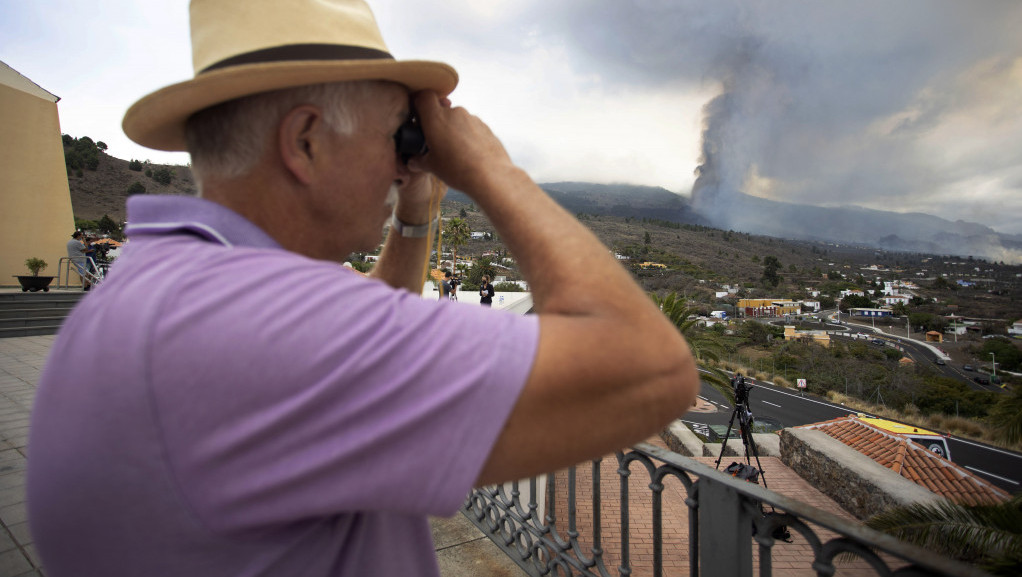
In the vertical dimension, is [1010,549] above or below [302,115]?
below

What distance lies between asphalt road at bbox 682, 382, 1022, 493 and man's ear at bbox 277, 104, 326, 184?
36.5 metres

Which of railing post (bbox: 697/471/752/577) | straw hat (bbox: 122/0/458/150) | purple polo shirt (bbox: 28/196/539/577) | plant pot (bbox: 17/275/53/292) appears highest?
straw hat (bbox: 122/0/458/150)

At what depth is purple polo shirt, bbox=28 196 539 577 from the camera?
0.55 meters

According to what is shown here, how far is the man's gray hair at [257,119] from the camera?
83cm

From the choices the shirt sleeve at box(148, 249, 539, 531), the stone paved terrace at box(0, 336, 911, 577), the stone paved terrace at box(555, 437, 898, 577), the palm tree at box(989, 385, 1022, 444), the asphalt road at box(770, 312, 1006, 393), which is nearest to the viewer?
the shirt sleeve at box(148, 249, 539, 531)

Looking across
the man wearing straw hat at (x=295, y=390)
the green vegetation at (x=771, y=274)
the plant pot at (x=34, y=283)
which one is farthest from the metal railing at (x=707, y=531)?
the green vegetation at (x=771, y=274)

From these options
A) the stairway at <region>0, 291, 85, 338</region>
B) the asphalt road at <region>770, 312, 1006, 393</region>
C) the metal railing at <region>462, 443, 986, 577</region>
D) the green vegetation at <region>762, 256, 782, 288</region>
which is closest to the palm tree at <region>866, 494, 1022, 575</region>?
the metal railing at <region>462, 443, 986, 577</region>

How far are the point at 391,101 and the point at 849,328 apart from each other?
106m

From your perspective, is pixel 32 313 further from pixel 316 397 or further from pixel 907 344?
pixel 907 344

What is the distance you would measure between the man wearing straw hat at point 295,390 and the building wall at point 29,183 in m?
28.3

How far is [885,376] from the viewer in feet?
187

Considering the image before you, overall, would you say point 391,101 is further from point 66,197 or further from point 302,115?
point 66,197

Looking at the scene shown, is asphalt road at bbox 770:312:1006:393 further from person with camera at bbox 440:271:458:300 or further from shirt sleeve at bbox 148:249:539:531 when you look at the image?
shirt sleeve at bbox 148:249:539:531

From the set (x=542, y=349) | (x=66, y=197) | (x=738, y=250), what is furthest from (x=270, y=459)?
(x=738, y=250)
